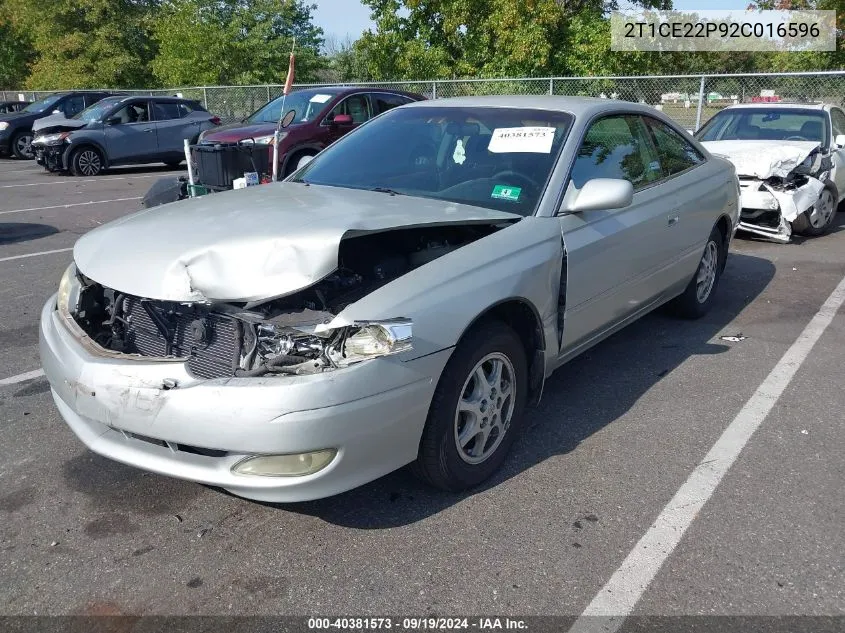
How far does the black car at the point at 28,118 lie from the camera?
61.6 ft

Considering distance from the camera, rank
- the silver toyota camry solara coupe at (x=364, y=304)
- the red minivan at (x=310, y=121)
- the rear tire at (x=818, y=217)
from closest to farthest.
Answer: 1. the silver toyota camry solara coupe at (x=364, y=304)
2. the rear tire at (x=818, y=217)
3. the red minivan at (x=310, y=121)

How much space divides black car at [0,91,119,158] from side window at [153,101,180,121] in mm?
4089

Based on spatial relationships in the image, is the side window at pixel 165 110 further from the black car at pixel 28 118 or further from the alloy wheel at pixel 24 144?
the alloy wheel at pixel 24 144

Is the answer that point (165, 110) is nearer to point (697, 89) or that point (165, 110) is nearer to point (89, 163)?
point (89, 163)

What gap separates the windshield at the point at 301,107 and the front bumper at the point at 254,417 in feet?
30.6

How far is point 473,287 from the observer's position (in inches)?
119

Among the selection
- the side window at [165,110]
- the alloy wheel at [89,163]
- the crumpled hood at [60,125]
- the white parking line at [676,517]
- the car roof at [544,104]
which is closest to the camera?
the white parking line at [676,517]

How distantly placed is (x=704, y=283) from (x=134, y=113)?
13739 mm

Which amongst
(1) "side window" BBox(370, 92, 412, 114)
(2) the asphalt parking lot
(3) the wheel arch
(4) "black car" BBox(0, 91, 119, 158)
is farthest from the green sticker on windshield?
(4) "black car" BBox(0, 91, 119, 158)

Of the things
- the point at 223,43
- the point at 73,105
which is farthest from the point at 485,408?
the point at 223,43

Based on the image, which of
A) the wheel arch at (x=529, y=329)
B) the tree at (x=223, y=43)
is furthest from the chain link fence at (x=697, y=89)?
the tree at (x=223, y=43)

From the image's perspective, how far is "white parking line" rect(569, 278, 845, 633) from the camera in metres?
2.52

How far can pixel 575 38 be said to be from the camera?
21078 mm

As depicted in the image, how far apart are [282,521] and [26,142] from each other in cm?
1946
